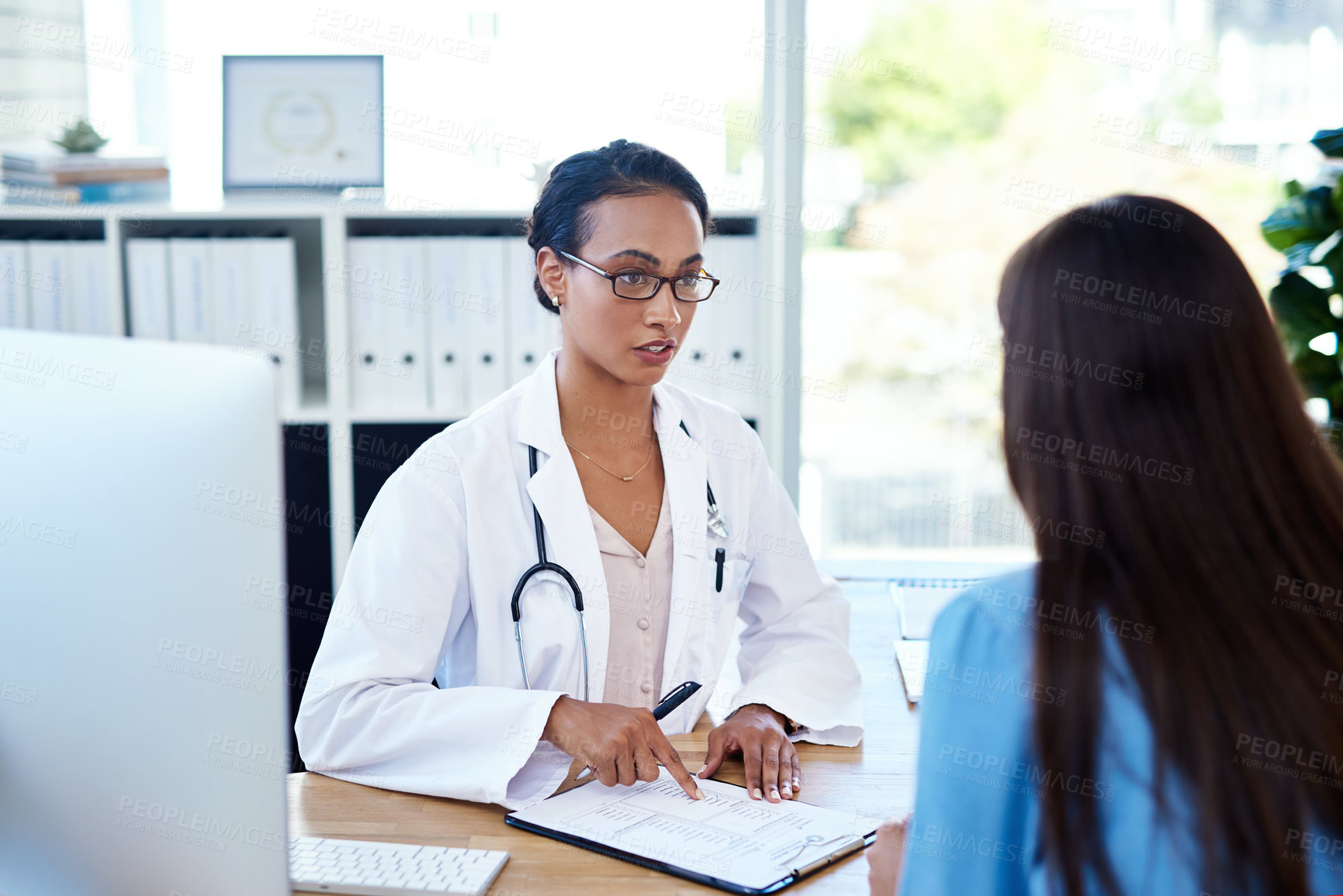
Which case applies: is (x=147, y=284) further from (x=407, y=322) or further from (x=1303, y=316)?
(x=1303, y=316)

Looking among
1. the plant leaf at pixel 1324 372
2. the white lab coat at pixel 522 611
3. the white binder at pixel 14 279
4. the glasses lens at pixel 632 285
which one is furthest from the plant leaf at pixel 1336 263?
the white binder at pixel 14 279

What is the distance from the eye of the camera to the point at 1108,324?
0.77m

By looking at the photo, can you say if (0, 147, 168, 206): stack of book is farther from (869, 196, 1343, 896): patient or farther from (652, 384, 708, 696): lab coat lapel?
(869, 196, 1343, 896): patient

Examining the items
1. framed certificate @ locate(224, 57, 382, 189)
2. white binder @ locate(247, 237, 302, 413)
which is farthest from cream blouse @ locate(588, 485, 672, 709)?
framed certificate @ locate(224, 57, 382, 189)

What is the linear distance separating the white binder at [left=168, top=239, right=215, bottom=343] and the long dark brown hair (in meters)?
1.97

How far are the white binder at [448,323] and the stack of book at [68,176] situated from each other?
0.66m

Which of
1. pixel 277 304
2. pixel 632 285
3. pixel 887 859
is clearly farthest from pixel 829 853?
pixel 277 304

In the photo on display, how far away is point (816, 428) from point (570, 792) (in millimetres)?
5342

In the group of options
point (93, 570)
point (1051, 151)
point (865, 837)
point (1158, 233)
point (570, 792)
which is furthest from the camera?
point (1051, 151)

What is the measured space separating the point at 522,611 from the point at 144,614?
2.58 ft

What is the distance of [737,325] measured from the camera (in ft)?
7.77

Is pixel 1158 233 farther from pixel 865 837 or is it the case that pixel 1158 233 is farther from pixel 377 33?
pixel 377 33

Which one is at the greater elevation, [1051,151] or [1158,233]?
[1051,151]

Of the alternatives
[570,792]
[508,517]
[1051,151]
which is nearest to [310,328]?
[508,517]
